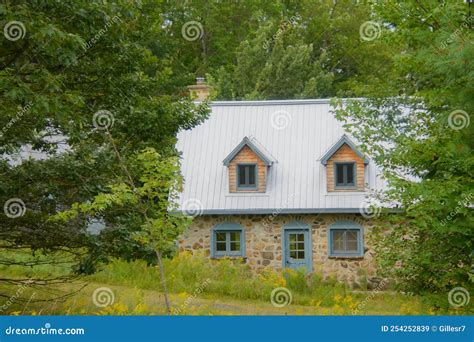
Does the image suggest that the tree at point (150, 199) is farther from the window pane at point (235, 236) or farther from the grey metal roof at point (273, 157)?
the window pane at point (235, 236)

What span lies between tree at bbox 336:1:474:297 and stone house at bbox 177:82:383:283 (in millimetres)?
9981

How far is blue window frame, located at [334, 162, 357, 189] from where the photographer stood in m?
23.4

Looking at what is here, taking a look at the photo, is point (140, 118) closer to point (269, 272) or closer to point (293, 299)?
point (293, 299)

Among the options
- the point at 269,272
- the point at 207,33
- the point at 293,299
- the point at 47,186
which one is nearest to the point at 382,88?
the point at 47,186

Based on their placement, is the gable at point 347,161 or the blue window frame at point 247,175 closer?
the gable at point 347,161

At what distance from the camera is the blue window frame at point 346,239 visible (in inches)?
897

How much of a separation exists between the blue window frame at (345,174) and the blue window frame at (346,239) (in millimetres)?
1257

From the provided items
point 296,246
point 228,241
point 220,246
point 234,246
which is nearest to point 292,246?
point 296,246

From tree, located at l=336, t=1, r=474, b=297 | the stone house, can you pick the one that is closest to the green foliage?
tree, located at l=336, t=1, r=474, b=297

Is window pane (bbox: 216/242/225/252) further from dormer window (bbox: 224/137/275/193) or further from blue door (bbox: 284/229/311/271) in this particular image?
blue door (bbox: 284/229/311/271)

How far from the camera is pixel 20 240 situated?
43.5 feet

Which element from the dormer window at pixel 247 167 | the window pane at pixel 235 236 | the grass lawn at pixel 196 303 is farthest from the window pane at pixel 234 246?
the grass lawn at pixel 196 303

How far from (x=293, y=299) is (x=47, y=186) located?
361 inches

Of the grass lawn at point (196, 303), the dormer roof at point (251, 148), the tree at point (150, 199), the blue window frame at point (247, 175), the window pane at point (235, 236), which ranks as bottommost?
the grass lawn at point (196, 303)
